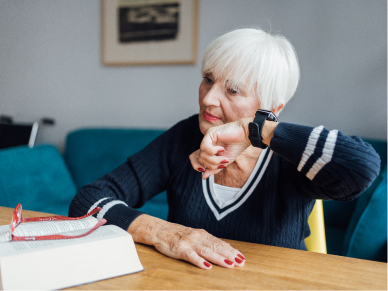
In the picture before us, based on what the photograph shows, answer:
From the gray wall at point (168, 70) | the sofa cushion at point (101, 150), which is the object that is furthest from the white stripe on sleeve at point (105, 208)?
the gray wall at point (168, 70)

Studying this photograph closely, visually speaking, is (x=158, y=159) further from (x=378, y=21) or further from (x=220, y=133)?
(x=378, y=21)

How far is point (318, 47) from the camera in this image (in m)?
2.04

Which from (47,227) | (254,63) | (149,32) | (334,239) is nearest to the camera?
(47,227)

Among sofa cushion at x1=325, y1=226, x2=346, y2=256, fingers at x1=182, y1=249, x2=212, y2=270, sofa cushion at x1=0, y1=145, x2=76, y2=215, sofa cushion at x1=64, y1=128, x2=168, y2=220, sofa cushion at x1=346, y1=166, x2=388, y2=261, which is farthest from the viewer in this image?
sofa cushion at x1=64, y1=128, x2=168, y2=220

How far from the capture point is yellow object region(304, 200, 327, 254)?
109cm

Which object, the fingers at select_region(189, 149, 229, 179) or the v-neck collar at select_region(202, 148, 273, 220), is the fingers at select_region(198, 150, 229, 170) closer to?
the fingers at select_region(189, 149, 229, 179)

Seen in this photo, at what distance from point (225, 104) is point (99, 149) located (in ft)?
5.11

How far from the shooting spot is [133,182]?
1117mm

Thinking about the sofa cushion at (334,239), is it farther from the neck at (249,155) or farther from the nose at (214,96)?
the nose at (214,96)

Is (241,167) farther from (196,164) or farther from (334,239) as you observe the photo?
(334,239)

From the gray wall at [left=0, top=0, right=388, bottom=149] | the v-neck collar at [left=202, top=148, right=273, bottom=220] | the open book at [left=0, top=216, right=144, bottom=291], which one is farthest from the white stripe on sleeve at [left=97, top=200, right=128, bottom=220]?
the gray wall at [left=0, top=0, right=388, bottom=149]

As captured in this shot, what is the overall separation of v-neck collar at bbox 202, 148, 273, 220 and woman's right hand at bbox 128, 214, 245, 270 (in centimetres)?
27

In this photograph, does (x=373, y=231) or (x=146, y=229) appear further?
(x=373, y=231)

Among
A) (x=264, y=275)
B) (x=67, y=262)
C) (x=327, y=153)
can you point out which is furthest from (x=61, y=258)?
(x=327, y=153)
